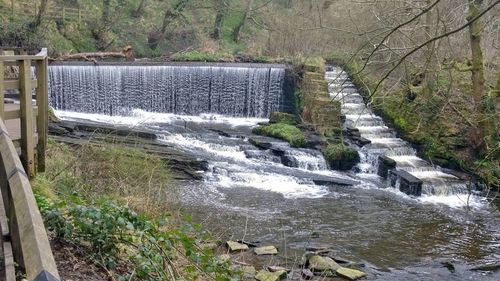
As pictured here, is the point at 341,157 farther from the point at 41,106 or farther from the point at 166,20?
the point at 166,20

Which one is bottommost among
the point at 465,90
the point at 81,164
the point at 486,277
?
the point at 486,277

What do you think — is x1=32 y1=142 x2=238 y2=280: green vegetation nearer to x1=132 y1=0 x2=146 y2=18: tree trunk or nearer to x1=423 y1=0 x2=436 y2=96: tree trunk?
x1=423 y1=0 x2=436 y2=96: tree trunk

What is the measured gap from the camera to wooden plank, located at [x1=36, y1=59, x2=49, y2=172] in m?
6.06

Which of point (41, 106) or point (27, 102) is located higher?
point (27, 102)

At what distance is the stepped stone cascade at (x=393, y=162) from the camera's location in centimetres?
1365

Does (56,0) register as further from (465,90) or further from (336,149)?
(465,90)

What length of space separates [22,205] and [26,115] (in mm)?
3538

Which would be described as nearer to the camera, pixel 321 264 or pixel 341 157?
pixel 321 264

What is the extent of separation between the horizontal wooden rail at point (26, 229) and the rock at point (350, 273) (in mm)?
6155

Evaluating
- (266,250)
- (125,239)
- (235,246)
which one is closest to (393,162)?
(266,250)

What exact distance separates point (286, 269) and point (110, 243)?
157 inches

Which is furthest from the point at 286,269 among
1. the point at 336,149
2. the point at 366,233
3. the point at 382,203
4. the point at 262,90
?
the point at 262,90

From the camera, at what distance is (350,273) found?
8484mm

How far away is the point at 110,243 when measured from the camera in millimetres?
4680
